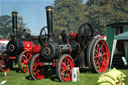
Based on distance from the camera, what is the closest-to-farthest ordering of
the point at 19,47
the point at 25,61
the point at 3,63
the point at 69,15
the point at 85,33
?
the point at 85,33 < the point at 25,61 < the point at 19,47 < the point at 3,63 < the point at 69,15

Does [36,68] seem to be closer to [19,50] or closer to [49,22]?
[49,22]

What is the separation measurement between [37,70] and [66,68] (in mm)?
1208

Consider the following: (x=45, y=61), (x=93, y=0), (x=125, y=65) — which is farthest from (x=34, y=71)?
(x=93, y=0)

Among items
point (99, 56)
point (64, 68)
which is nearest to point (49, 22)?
point (64, 68)

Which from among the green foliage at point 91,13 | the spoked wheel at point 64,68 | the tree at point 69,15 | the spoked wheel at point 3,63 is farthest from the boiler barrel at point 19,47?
the tree at point 69,15

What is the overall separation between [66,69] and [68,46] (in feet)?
3.86

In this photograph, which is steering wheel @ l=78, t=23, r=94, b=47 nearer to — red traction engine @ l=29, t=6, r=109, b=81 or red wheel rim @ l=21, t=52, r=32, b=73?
red traction engine @ l=29, t=6, r=109, b=81

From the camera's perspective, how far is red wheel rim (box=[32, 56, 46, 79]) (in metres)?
8.28

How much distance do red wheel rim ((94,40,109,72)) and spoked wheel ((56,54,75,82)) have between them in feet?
4.58

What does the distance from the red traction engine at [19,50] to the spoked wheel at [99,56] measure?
3309 millimetres

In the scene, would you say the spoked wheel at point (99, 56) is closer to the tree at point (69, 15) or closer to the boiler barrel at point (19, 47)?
the boiler barrel at point (19, 47)

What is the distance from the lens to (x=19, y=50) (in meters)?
11.1

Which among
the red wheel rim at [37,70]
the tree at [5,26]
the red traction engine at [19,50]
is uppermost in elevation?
the tree at [5,26]

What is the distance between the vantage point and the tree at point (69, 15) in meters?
57.5
